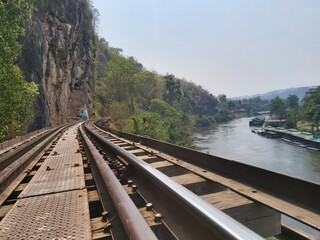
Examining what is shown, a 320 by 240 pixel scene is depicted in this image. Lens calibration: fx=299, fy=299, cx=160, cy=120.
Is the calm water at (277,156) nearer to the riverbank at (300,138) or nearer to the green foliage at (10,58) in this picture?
the riverbank at (300,138)

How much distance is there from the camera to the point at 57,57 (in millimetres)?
38812

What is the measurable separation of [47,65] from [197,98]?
15436cm

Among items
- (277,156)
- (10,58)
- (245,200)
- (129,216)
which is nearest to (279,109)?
(277,156)

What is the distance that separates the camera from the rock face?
83.0 feet

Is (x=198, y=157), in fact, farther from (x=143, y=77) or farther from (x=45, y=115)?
Answer: (x=143, y=77)

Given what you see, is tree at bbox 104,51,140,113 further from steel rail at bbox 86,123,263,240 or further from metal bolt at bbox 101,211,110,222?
steel rail at bbox 86,123,263,240

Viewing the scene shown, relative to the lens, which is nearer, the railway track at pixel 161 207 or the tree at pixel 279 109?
the railway track at pixel 161 207

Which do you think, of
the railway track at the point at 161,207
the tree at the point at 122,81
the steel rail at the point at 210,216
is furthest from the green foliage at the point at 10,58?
the tree at the point at 122,81

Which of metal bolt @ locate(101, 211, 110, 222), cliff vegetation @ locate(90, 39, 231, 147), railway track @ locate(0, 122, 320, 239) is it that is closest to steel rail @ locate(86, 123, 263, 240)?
railway track @ locate(0, 122, 320, 239)

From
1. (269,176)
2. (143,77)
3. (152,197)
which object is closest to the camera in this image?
(269,176)

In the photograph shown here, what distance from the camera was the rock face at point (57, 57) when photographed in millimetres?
25312

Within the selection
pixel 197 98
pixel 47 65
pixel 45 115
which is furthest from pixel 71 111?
pixel 197 98

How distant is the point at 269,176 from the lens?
9.58 ft

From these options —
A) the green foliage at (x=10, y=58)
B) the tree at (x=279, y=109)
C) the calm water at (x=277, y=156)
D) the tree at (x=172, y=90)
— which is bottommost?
the calm water at (x=277, y=156)
